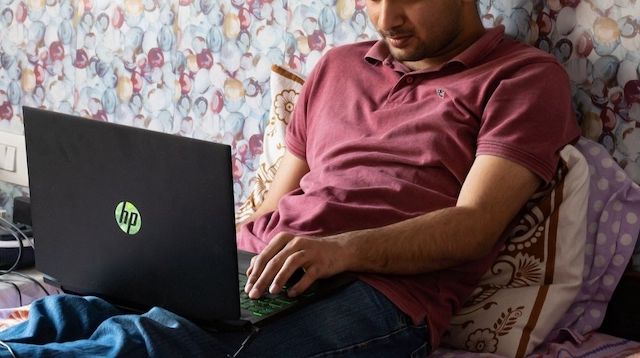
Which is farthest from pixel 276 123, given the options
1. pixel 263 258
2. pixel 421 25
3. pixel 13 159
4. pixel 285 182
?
pixel 13 159

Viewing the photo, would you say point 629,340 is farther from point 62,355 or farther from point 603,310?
point 62,355

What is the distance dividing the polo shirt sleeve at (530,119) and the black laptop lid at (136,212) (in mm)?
544

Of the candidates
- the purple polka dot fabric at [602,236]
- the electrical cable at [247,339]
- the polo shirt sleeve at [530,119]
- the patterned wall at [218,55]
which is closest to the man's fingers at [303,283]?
the electrical cable at [247,339]

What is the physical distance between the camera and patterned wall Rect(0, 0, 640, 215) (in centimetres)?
172

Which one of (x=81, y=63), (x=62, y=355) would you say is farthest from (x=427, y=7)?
(x=81, y=63)

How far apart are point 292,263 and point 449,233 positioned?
11.4 inches

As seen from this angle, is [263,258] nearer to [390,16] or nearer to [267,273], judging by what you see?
[267,273]

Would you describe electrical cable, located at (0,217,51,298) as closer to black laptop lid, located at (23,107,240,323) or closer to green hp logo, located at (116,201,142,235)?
black laptop lid, located at (23,107,240,323)

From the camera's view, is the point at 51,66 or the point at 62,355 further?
the point at 51,66

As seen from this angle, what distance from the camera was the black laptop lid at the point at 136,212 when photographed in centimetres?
121

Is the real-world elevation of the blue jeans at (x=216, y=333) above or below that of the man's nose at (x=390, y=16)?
below

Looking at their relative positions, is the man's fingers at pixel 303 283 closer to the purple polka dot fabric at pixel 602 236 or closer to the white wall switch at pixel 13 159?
the purple polka dot fabric at pixel 602 236

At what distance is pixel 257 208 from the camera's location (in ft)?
6.56

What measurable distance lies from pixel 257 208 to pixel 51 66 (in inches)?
38.8
